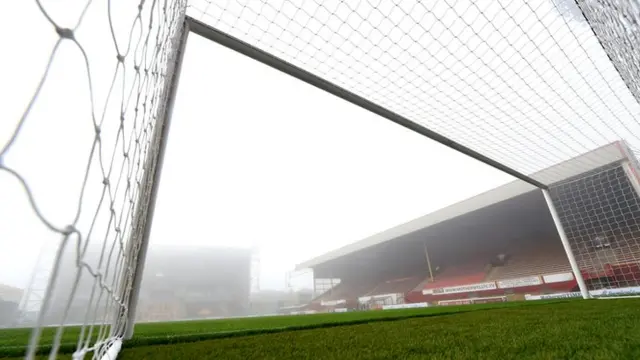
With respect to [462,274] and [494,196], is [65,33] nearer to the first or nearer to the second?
[494,196]

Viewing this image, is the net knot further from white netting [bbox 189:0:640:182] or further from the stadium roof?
the stadium roof

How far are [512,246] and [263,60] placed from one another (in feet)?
58.3

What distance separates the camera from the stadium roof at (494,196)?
4887mm

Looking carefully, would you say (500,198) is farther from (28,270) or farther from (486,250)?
(28,270)

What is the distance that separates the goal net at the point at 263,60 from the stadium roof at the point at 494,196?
Result: 0.05 m

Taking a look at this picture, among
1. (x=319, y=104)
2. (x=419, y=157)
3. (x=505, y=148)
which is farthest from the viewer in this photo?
(x=419, y=157)

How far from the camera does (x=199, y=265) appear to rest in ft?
101

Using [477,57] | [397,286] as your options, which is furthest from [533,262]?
[477,57]

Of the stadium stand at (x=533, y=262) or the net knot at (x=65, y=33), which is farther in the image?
the stadium stand at (x=533, y=262)

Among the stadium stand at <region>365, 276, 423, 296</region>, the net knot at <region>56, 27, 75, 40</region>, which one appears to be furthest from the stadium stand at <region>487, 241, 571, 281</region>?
the net knot at <region>56, 27, 75, 40</region>

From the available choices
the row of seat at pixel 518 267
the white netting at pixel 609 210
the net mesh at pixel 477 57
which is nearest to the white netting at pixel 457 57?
the net mesh at pixel 477 57

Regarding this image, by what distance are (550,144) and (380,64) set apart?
313 centimetres

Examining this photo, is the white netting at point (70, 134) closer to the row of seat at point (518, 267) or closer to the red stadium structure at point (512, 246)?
the red stadium structure at point (512, 246)

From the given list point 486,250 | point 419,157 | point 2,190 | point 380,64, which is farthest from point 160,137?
point 486,250
